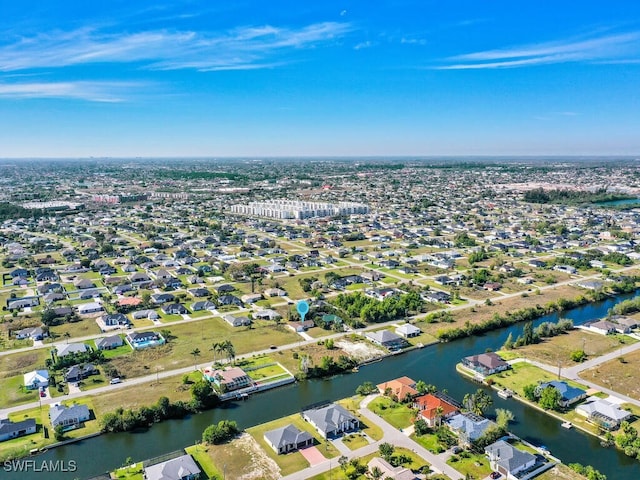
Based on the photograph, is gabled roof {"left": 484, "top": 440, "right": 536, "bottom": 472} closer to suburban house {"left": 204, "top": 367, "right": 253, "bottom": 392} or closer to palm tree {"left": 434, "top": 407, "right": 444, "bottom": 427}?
palm tree {"left": 434, "top": 407, "right": 444, "bottom": 427}

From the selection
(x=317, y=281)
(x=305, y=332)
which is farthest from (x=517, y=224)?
(x=305, y=332)

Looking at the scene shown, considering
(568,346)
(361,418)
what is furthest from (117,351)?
(568,346)

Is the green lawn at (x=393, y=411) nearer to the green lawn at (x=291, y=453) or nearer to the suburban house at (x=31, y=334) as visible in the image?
the green lawn at (x=291, y=453)

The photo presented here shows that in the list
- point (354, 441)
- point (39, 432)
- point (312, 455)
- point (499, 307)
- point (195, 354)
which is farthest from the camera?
point (499, 307)

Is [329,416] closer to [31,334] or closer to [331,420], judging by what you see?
[331,420]

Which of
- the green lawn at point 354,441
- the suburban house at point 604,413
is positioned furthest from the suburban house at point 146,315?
the suburban house at point 604,413

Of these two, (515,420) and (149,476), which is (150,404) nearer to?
(149,476)
